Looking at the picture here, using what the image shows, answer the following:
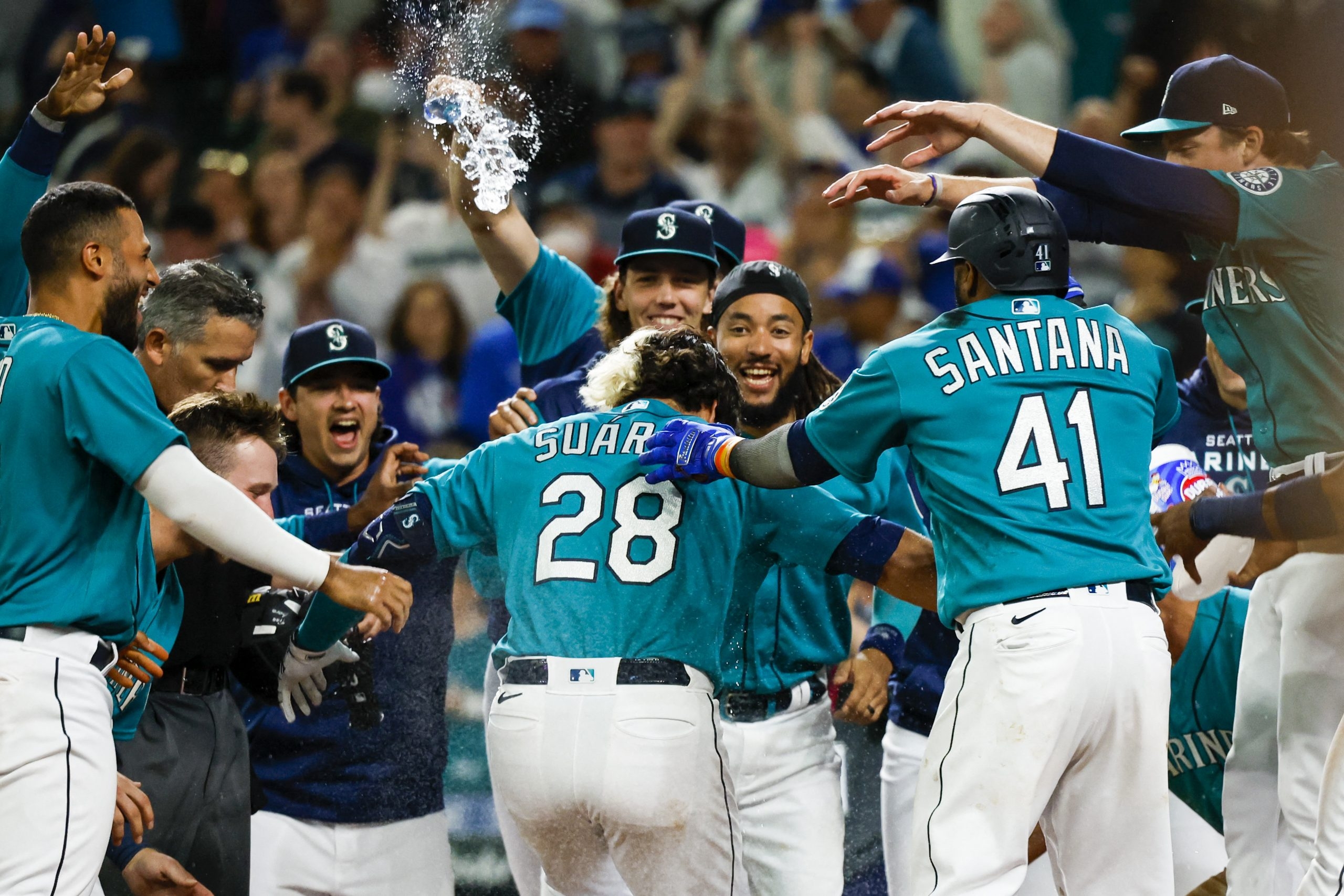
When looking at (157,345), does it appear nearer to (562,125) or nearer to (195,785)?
(195,785)

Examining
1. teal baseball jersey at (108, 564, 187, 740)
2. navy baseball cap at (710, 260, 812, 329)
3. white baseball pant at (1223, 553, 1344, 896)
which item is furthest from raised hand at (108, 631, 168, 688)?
white baseball pant at (1223, 553, 1344, 896)

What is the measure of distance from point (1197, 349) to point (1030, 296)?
390 cm

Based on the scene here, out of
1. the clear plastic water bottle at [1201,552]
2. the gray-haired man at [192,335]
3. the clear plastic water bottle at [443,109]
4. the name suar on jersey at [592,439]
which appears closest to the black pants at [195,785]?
the gray-haired man at [192,335]

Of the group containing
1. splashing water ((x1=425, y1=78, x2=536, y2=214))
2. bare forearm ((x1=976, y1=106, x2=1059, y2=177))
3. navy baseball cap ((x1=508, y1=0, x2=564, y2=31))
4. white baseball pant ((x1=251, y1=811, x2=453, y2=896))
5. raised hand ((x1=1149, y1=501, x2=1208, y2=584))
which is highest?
navy baseball cap ((x1=508, y1=0, x2=564, y2=31))

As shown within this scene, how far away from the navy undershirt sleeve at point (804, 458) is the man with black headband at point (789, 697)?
0.80 meters

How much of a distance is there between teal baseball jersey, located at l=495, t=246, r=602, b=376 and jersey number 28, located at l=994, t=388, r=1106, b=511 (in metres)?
2.39

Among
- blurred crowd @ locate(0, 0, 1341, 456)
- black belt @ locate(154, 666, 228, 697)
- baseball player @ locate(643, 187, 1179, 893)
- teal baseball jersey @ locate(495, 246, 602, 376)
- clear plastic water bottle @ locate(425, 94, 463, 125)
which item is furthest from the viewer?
blurred crowd @ locate(0, 0, 1341, 456)

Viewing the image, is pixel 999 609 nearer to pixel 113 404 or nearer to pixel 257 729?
pixel 113 404

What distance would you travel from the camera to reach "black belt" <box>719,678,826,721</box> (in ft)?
14.6

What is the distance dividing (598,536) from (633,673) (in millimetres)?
351

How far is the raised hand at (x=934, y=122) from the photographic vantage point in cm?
404

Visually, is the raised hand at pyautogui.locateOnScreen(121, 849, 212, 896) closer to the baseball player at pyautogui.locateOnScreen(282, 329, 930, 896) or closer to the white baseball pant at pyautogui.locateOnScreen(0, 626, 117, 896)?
the white baseball pant at pyautogui.locateOnScreen(0, 626, 117, 896)

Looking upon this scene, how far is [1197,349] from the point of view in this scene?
721 cm

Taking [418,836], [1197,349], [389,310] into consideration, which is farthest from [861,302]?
[418,836]
